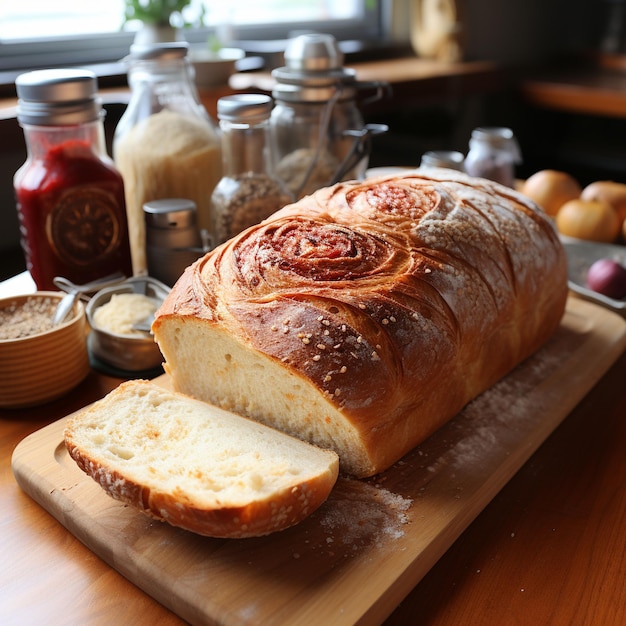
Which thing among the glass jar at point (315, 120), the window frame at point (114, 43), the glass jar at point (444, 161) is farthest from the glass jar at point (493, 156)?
the window frame at point (114, 43)

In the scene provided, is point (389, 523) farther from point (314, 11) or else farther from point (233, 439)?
point (314, 11)

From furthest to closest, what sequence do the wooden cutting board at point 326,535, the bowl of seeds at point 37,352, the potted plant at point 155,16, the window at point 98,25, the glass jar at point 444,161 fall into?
the window at point 98,25, the potted plant at point 155,16, the glass jar at point 444,161, the bowl of seeds at point 37,352, the wooden cutting board at point 326,535

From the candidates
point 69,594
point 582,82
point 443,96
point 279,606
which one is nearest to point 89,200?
point 69,594

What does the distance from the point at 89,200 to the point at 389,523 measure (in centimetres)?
112

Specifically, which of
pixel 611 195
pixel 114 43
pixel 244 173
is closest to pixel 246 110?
pixel 244 173

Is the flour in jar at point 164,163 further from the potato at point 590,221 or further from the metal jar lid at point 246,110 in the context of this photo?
the potato at point 590,221

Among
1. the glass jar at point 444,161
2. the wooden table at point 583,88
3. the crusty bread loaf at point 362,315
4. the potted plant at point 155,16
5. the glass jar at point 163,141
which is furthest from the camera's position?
the wooden table at point 583,88

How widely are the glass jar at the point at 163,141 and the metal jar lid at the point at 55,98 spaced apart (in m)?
0.28

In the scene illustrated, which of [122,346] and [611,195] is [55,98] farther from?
[611,195]

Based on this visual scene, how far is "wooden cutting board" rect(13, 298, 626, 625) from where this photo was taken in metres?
0.99

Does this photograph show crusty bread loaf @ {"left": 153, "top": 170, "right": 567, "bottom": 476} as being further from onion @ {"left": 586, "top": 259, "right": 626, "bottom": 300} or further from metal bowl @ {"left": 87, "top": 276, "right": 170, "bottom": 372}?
onion @ {"left": 586, "top": 259, "right": 626, "bottom": 300}

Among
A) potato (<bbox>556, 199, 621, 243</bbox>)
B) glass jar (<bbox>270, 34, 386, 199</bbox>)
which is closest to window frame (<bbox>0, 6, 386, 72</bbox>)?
glass jar (<bbox>270, 34, 386, 199</bbox>)

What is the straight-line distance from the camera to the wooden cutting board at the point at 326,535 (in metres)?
0.99

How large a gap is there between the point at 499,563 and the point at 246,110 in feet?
4.09
